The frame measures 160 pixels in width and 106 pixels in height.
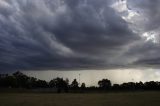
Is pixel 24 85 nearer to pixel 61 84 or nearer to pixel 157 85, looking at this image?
pixel 61 84

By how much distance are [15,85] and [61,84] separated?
29828 mm

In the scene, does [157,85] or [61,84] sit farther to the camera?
[157,85]

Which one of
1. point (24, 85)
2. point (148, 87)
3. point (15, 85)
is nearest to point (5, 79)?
point (15, 85)

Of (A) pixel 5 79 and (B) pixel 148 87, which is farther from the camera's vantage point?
(B) pixel 148 87

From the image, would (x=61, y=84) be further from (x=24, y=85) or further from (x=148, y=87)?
(x=148, y=87)

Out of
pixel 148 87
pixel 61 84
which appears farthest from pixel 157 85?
pixel 61 84

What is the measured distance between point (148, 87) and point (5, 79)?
102 m

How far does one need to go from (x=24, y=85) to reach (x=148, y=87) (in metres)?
93.1

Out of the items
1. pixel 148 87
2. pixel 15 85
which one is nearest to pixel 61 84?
pixel 15 85

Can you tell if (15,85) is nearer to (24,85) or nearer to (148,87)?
(24,85)

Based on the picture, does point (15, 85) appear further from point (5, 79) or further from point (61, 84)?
point (61, 84)

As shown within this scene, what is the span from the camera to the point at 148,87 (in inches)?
7618

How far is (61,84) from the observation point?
17362 cm

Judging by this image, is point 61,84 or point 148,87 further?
point 148,87
